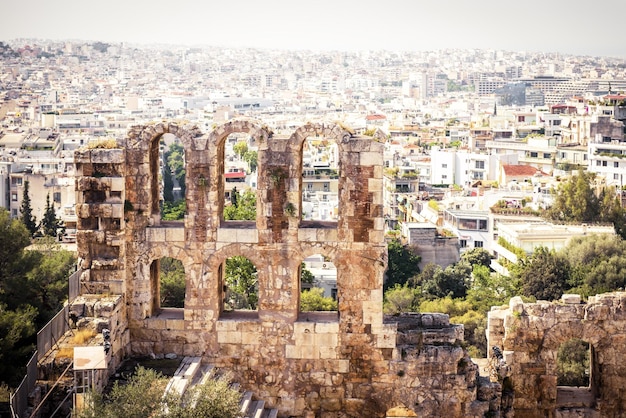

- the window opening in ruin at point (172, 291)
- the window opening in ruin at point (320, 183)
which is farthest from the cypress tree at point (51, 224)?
the window opening in ruin at point (172, 291)

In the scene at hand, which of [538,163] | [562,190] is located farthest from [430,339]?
[538,163]

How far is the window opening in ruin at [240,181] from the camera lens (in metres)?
35.1

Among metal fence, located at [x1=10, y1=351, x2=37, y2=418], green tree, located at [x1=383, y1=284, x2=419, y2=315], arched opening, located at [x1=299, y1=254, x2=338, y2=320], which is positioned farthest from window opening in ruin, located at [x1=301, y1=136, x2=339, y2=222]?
metal fence, located at [x1=10, y1=351, x2=37, y2=418]

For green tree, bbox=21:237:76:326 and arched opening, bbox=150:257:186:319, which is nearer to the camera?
arched opening, bbox=150:257:186:319

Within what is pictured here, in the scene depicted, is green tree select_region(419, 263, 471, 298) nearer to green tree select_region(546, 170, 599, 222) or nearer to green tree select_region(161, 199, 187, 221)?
green tree select_region(161, 199, 187, 221)

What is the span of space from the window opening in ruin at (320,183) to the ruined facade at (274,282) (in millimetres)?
42375

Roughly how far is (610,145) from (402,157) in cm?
3141

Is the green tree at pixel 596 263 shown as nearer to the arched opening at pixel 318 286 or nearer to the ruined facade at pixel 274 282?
the arched opening at pixel 318 286

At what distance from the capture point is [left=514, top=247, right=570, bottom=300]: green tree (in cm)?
4809

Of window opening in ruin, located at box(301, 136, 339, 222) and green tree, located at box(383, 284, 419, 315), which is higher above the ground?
window opening in ruin, located at box(301, 136, 339, 222)

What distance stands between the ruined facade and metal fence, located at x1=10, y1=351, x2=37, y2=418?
140 cm

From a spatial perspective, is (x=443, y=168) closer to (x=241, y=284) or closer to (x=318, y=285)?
(x=318, y=285)

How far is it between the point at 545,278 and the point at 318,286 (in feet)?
31.7

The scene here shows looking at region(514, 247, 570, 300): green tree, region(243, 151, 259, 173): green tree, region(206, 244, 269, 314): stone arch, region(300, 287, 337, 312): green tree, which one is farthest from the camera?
region(243, 151, 259, 173): green tree
